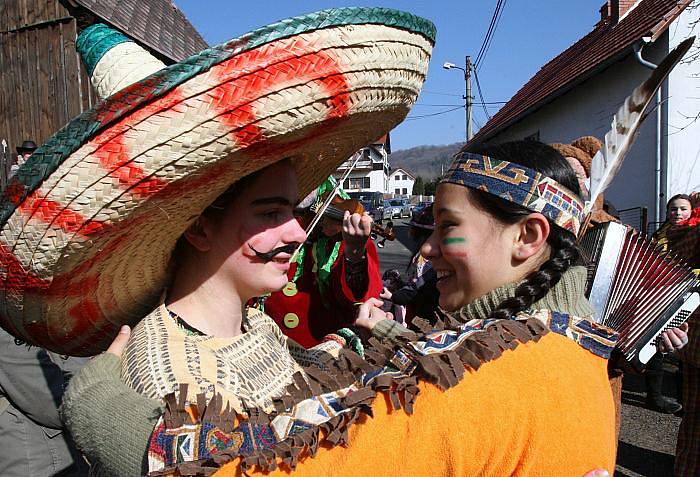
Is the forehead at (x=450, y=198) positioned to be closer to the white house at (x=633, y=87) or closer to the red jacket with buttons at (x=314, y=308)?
the red jacket with buttons at (x=314, y=308)

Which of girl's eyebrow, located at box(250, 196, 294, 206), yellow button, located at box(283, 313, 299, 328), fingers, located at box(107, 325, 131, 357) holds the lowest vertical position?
yellow button, located at box(283, 313, 299, 328)

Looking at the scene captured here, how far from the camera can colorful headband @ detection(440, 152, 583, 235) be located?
1.44 meters

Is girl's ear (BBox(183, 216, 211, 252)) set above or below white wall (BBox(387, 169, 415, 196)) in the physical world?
below

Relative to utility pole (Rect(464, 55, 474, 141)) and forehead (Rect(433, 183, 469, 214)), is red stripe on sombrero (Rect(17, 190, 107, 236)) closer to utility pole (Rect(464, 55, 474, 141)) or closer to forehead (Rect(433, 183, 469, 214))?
forehead (Rect(433, 183, 469, 214))

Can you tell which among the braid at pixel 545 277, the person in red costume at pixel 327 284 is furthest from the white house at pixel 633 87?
the braid at pixel 545 277

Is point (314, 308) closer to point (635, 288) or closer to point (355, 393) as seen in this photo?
point (635, 288)

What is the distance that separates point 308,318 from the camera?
3.53 meters

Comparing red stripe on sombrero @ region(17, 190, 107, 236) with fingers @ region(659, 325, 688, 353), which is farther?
fingers @ region(659, 325, 688, 353)

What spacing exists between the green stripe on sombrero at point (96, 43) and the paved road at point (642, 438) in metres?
4.87

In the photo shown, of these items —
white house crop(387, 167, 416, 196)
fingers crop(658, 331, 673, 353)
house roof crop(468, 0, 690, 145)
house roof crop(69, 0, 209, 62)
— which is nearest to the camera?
house roof crop(69, 0, 209, 62)

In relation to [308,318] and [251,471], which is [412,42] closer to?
[251,471]

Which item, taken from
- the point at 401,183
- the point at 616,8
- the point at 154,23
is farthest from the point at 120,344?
the point at 401,183

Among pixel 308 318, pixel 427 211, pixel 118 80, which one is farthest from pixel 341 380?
pixel 427 211

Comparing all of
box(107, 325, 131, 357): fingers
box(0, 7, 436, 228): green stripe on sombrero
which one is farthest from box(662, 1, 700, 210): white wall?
box(107, 325, 131, 357): fingers
